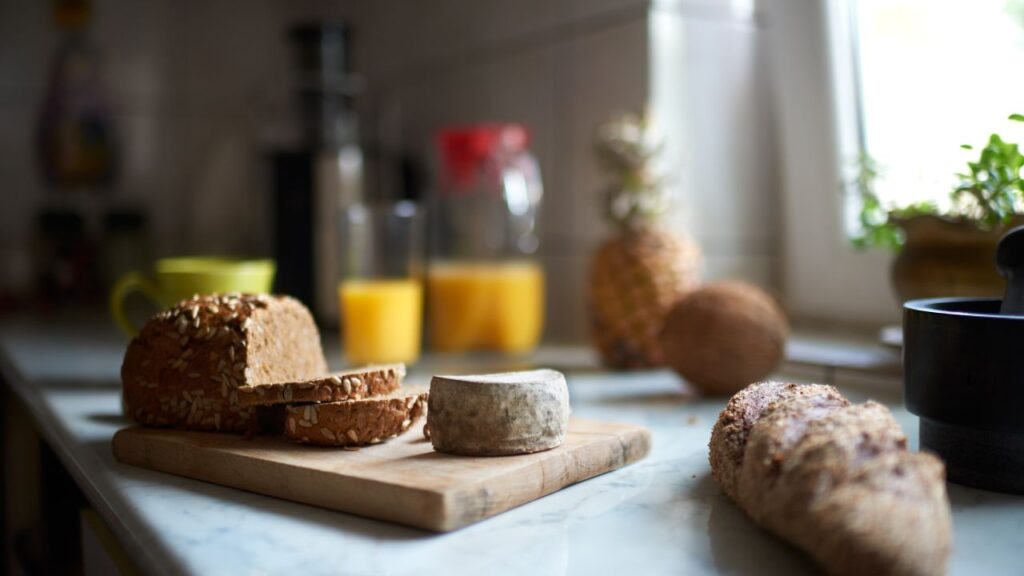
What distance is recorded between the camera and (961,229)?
868mm

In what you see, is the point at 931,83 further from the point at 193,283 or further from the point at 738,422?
the point at 193,283

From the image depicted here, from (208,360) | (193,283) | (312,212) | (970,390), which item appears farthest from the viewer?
(312,212)

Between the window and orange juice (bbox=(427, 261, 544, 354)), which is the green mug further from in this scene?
the window

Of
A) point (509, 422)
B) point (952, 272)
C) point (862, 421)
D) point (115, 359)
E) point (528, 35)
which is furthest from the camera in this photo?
point (528, 35)

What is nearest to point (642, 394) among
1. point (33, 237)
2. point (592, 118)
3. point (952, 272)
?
point (952, 272)

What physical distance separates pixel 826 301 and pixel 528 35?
0.69m

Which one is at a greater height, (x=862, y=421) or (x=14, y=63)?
(x=14, y=63)

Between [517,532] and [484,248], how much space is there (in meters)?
0.82

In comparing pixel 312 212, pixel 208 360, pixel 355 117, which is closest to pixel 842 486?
pixel 208 360

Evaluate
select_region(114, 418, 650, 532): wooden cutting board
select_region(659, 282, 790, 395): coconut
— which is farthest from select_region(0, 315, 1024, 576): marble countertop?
select_region(659, 282, 790, 395): coconut

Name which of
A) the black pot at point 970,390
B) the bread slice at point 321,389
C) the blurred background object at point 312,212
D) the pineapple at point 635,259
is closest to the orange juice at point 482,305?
the pineapple at point 635,259

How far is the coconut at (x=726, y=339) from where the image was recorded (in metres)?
0.94

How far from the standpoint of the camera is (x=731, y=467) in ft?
1.90

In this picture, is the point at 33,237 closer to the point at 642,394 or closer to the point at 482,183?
the point at 482,183
